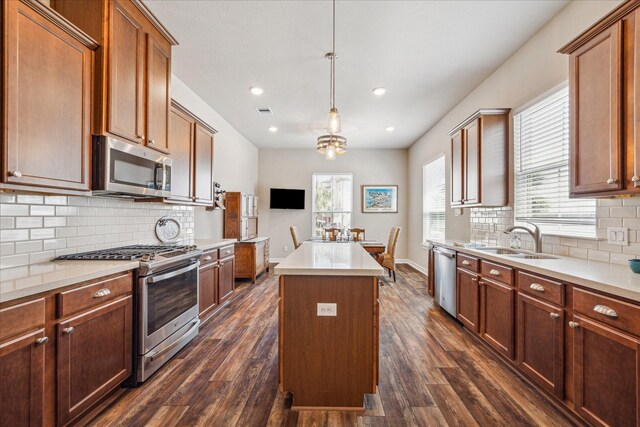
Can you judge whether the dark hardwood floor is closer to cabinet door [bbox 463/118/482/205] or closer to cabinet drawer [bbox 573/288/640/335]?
cabinet drawer [bbox 573/288/640/335]

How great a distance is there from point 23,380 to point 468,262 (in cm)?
335

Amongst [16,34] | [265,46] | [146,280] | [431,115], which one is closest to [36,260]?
[146,280]

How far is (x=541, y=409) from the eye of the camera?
6.31 feet

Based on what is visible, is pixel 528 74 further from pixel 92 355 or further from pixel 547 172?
pixel 92 355

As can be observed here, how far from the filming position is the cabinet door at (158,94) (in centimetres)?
249

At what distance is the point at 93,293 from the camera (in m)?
1.78

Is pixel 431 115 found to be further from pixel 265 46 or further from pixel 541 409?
pixel 541 409

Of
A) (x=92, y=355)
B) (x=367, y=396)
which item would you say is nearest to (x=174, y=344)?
(x=92, y=355)

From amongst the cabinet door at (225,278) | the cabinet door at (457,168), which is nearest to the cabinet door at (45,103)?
the cabinet door at (225,278)

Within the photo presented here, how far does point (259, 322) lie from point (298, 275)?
1916mm

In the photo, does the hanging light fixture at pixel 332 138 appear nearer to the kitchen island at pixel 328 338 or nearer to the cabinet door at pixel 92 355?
the kitchen island at pixel 328 338

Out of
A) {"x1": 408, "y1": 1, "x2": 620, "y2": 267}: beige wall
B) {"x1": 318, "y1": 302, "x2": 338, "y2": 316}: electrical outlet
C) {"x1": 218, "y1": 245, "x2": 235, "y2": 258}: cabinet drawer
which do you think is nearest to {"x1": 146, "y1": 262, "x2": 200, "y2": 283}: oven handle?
{"x1": 218, "y1": 245, "x2": 235, "y2": 258}: cabinet drawer

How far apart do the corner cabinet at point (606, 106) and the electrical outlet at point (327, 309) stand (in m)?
1.80

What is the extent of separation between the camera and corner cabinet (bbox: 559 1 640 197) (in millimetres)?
1657
